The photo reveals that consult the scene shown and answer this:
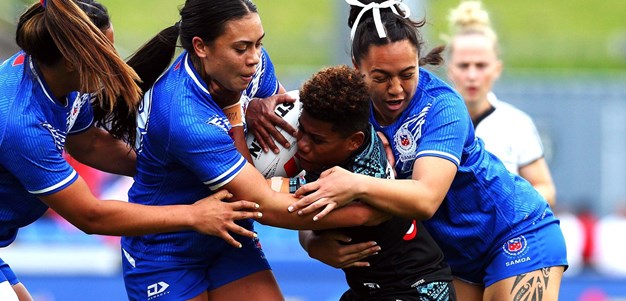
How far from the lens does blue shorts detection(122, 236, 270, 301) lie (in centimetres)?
486

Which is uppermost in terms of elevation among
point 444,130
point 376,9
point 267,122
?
point 376,9

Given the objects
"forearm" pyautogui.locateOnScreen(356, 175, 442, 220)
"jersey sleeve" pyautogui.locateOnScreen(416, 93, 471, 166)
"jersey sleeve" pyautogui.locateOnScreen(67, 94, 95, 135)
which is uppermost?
"jersey sleeve" pyautogui.locateOnScreen(416, 93, 471, 166)

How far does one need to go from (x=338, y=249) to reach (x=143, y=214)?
2.77ft

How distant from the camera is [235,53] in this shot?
14.9 ft

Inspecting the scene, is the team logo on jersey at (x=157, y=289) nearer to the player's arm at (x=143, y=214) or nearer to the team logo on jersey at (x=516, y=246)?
the player's arm at (x=143, y=214)

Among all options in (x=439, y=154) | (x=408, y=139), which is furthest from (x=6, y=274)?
(x=439, y=154)

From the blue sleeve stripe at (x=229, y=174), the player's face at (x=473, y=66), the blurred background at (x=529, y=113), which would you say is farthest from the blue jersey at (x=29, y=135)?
the player's face at (x=473, y=66)

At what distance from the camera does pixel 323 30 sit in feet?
67.6

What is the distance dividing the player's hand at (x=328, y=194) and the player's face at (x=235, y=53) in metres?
0.56

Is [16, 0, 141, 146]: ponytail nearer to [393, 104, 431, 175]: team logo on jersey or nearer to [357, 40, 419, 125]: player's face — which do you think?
[357, 40, 419, 125]: player's face

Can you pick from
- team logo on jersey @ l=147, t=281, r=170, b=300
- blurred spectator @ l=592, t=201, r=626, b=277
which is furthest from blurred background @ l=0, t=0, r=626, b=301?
team logo on jersey @ l=147, t=281, r=170, b=300

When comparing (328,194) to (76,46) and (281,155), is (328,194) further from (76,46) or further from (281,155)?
(76,46)

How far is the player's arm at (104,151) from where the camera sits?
5.26 meters

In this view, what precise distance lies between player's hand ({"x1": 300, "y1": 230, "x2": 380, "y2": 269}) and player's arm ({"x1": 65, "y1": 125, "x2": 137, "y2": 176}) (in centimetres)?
105
